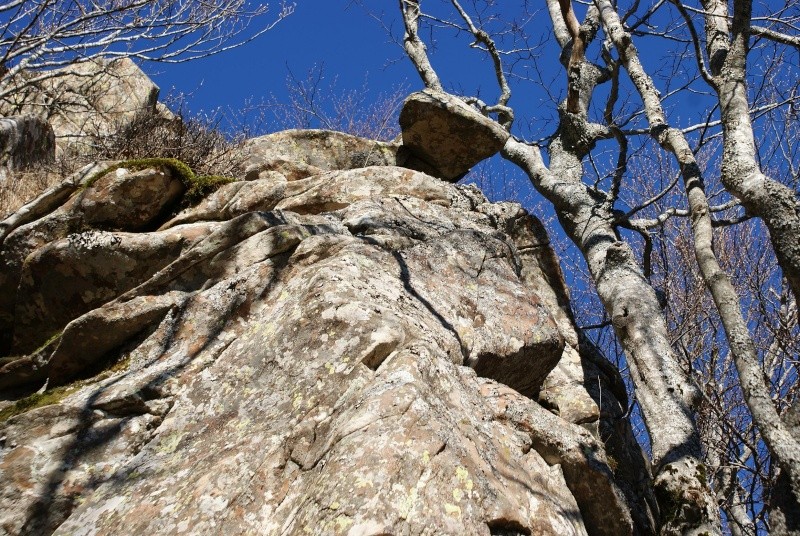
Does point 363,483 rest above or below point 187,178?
below

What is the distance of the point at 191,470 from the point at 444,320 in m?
1.75

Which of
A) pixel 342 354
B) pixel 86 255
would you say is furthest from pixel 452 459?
pixel 86 255

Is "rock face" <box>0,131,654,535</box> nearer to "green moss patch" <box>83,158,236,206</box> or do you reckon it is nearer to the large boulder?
"green moss patch" <box>83,158,236,206</box>

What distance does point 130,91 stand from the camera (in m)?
10.4

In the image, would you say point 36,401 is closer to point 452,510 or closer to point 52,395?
point 52,395

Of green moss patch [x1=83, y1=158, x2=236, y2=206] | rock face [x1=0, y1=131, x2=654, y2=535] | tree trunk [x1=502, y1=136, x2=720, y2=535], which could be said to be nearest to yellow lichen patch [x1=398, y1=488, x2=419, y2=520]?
rock face [x1=0, y1=131, x2=654, y2=535]

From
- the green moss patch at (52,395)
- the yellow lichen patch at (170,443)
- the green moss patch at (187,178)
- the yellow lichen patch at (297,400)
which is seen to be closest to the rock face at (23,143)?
the green moss patch at (187,178)

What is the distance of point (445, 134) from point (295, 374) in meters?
4.31

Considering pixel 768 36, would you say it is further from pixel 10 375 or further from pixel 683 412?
pixel 10 375

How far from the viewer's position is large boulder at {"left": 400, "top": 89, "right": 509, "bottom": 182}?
6.92 meters

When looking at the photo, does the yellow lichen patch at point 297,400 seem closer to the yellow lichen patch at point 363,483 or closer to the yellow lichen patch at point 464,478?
the yellow lichen patch at point 363,483

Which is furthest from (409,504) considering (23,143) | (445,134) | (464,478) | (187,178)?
(23,143)

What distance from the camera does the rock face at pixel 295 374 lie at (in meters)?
2.67

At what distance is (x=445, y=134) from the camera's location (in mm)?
7035
